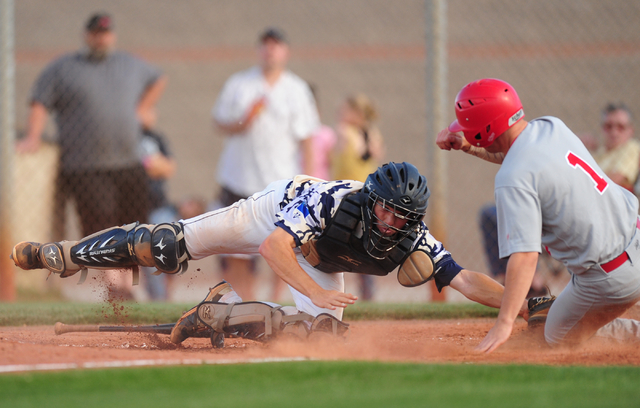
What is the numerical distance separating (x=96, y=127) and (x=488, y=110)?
15.4 ft

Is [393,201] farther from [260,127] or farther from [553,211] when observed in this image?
[260,127]

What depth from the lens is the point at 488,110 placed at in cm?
404

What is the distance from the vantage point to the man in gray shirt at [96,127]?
289 inches

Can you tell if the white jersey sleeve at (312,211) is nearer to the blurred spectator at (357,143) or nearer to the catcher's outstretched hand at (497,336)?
the catcher's outstretched hand at (497,336)

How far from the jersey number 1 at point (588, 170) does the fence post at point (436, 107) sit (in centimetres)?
319

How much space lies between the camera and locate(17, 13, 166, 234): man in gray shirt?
735cm

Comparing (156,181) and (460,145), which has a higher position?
(156,181)

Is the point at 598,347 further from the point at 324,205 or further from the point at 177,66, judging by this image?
the point at 177,66

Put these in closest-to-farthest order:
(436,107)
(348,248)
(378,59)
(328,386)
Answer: (328,386) → (348,248) → (436,107) → (378,59)

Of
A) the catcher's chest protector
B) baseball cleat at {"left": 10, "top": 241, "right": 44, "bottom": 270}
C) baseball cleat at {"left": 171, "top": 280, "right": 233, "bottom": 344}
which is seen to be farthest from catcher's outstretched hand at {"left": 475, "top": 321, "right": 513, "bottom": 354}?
baseball cleat at {"left": 10, "top": 241, "right": 44, "bottom": 270}

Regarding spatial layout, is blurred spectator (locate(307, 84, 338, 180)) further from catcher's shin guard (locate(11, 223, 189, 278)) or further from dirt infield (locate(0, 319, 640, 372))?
catcher's shin guard (locate(11, 223, 189, 278))

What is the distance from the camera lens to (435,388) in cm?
295

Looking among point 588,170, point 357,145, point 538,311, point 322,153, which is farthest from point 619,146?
point 588,170

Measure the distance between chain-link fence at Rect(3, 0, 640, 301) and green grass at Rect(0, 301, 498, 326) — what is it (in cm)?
223
